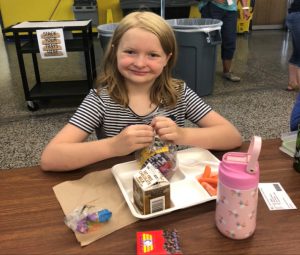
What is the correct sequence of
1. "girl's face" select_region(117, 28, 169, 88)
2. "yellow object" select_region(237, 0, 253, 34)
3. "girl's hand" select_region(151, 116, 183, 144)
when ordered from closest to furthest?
"girl's hand" select_region(151, 116, 183, 144) → "girl's face" select_region(117, 28, 169, 88) → "yellow object" select_region(237, 0, 253, 34)

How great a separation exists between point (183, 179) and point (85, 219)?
0.26 m

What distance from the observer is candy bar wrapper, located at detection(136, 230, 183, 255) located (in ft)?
1.84

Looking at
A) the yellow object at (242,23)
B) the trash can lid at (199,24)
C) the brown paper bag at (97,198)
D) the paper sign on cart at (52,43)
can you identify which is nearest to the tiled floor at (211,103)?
the paper sign on cart at (52,43)

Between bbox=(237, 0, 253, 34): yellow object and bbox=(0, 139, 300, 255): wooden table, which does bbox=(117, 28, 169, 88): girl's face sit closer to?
bbox=(0, 139, 300, 255): wooden table

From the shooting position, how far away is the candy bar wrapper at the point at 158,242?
0.56m

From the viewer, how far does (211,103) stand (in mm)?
2963

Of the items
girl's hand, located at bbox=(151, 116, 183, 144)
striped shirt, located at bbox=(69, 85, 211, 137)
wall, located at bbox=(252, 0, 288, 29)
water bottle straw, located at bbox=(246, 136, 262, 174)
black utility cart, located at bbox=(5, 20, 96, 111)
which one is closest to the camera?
water bottle straw, located at bbox=(246, 136, 262, 174)

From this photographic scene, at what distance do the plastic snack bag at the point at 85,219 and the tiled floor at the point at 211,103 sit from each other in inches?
59.3

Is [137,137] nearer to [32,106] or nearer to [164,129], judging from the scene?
[164,129]

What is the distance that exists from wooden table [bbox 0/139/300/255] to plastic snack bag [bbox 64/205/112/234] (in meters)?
0.02

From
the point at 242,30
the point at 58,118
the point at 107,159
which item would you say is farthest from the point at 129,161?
the point at 242,30

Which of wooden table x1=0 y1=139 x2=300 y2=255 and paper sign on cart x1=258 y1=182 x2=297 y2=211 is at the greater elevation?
wooden table x1=0 y1=139 x2=300 y2=255

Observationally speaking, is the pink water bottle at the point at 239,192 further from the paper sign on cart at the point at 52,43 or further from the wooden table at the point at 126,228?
the paper sign on cart at the point at 52,43

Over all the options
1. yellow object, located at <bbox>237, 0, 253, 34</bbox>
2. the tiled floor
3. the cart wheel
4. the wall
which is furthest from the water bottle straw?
the wall
